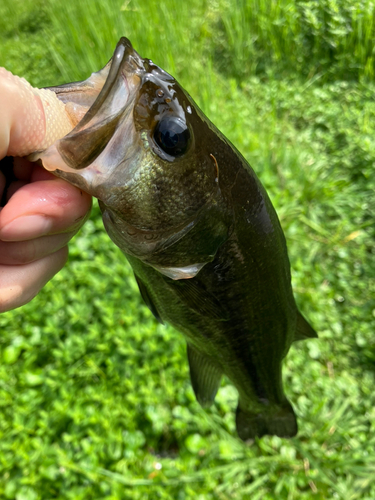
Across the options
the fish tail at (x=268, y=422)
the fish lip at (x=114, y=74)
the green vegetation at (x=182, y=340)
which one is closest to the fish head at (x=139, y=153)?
the fish lip at (x=114, y=74)

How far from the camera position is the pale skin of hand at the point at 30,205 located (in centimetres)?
71

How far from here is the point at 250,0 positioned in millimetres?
3559

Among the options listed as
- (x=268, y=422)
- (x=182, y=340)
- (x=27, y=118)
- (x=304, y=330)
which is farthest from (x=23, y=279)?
(x=182, y=340)

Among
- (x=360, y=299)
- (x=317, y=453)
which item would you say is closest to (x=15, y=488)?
(x=317, y=453)

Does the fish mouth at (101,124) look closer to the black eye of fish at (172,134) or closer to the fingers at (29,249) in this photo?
the black eye of fish at (172,134)

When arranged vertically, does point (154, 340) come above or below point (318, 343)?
above

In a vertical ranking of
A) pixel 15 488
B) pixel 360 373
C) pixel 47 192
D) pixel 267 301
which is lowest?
pixel 360 373

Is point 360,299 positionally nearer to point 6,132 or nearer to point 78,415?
point 78,415

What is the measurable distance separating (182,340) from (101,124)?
1630 mm

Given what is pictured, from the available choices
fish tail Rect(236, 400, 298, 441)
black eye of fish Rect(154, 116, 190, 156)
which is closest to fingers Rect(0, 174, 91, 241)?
black eye of fish Rect(154, 116, 190, 156)

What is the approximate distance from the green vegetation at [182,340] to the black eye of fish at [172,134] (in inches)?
57.3

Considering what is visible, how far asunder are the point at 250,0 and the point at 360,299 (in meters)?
3.07

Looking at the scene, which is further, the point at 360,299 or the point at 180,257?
the point at 360,299

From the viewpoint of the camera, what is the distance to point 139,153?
77 cm
